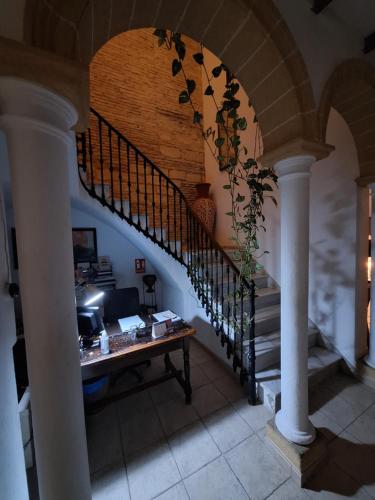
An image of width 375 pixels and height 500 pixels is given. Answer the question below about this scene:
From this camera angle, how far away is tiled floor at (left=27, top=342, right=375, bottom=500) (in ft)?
4.70

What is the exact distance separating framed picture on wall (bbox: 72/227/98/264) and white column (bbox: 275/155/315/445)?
327cm

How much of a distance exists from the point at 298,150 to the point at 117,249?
345 centimetres

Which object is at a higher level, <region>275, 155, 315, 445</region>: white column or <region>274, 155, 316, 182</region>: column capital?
<region>274, 155, 316, 182</region>: column capital

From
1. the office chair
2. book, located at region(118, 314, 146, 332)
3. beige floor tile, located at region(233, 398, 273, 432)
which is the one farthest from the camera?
the office chair

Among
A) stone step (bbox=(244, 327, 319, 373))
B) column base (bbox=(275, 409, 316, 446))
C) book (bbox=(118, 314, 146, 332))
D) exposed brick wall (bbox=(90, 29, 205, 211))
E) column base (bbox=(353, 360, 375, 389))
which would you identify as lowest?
column base (bbox=(353, 360, 375, 389))

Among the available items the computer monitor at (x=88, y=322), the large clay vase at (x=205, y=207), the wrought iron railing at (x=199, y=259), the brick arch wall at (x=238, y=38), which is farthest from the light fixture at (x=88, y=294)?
the large clay vase at (x=205, y=207)

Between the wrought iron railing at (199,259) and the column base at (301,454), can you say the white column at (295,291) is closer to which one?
the column base at (301,454)

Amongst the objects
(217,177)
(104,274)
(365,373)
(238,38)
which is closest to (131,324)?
(104,274)

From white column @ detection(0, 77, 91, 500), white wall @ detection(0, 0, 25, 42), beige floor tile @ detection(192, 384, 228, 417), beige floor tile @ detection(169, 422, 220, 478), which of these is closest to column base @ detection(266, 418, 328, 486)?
beige floor tile @ detection(169, 422, 220, 478)

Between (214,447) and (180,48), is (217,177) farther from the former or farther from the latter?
(214,447)

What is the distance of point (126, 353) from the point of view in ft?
5.85

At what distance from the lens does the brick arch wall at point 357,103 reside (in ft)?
4.59

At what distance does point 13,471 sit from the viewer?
0.85 meters

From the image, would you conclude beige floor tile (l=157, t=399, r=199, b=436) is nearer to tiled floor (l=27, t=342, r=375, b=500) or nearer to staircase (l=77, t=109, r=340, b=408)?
tiled floor (l=27, t=342, r=375, b=500)
